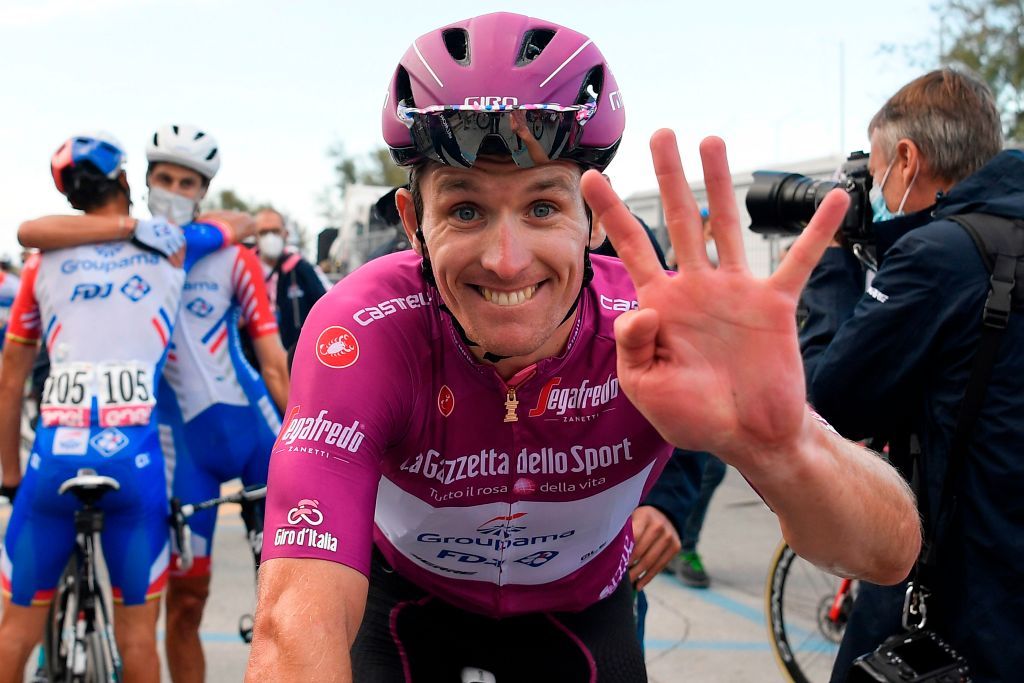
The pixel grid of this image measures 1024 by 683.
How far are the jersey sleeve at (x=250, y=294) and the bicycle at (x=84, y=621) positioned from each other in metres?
0.95

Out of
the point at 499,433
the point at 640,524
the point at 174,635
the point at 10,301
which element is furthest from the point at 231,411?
the point at 10,301

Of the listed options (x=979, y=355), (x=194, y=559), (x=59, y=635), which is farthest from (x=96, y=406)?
(x=979, y=355)

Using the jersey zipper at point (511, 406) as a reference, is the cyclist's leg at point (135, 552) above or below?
below

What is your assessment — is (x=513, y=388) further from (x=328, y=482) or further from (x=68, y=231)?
(x=68, y=231)

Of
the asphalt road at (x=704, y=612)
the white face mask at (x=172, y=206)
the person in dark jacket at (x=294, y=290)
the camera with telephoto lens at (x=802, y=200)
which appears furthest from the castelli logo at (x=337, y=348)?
the person in dark jacket at (x=294, y=290)

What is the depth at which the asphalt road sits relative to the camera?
15.1 ft

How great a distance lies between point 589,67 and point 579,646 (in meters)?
1.34

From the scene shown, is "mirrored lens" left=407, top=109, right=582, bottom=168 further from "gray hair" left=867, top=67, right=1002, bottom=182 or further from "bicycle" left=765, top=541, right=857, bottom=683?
"bicycle" left=765, top=541, right=857, bottom=683

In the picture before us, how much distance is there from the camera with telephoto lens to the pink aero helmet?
1.21m

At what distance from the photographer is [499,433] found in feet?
6.17

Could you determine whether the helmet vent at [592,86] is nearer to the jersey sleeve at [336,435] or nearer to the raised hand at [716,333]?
the raised hand at [716,333]

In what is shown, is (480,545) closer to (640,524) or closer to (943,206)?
(640,524)

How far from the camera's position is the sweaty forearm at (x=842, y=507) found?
1496mm

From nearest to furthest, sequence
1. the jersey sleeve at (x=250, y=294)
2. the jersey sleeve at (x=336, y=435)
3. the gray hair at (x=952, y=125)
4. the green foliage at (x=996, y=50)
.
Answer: the jersey sleeve at (x=336, y=435)
the gray hair at (x=952, y=125)
the jersey sleeve at (x=250, y=294)
the green foliage at (x=996, y=50)
